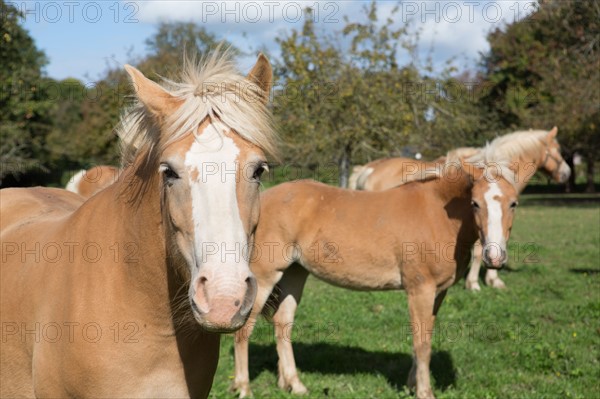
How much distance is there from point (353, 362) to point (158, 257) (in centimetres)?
432

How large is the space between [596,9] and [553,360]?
63.0ft

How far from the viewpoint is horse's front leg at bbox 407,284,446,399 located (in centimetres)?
512

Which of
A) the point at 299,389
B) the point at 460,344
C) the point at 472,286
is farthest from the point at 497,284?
the point at 299,389

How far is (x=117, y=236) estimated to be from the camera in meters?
2.43

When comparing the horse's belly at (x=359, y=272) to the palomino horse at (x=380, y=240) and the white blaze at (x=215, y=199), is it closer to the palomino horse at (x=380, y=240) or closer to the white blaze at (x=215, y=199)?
the palomino horse at (x=380, y=240)

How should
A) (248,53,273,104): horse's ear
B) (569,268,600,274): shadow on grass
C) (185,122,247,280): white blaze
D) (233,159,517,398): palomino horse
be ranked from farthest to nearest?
(569,268,600,274): shadow on grass → (233,159,517,398): palomino horse → (248,53,273,104): horse's ear → (185,122,247,280): white blaze

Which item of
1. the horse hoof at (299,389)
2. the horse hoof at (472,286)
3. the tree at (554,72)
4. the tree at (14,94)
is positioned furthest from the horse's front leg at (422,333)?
the tree at (554,72)

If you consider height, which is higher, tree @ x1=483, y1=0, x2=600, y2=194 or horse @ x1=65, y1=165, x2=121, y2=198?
tree @ x1=483, y1=0, x2=600, y2=194

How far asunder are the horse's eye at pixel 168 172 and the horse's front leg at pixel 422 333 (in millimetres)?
3738

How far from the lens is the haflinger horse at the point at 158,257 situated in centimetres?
196

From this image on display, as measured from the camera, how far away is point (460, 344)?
6551 millimetres

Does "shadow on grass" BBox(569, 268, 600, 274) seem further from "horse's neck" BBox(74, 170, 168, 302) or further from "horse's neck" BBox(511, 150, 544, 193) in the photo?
"horse's neck" BBox(74, 170, 168, 302)

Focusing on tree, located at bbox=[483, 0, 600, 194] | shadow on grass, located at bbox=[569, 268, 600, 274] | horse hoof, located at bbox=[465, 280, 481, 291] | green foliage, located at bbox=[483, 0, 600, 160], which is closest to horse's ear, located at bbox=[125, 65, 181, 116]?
horse hoof, located at bbox=[465, 280, 481, 291]


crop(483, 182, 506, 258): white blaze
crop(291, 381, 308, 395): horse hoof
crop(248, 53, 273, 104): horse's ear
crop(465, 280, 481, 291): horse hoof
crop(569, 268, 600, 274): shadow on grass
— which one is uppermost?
crop(248, 53, 273, 104): horse's ear
